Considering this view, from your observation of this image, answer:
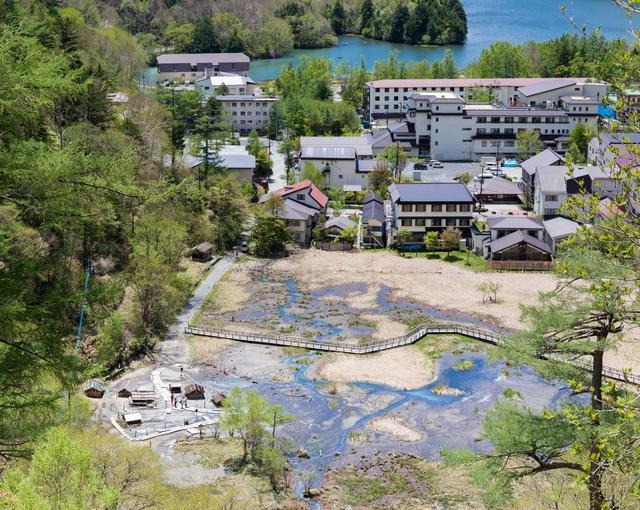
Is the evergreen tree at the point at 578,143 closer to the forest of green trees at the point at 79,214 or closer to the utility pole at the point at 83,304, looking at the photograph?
the forest of green trees at the point at 79,214

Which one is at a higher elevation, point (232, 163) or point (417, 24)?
point (417, 24)

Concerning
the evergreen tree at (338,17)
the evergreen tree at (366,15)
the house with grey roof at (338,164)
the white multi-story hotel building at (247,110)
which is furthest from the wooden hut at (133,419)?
the evergreen tree at (338,17)

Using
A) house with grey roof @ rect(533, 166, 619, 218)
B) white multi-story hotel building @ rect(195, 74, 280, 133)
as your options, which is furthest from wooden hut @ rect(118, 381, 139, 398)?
white multi-story hotel building @ rect(195, 74, 280, 133)

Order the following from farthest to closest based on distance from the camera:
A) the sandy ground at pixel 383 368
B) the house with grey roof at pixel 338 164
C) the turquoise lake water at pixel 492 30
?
the turquoise lake water at pixel 492 30 < the house with grey roof at pixel 338 164 < the sandy ground at pixel 383 368

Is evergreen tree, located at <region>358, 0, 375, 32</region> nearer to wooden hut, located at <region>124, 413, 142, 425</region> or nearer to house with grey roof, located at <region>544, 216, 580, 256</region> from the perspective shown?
house with grey roof, located at <region>544, 216, 580, 256</region>

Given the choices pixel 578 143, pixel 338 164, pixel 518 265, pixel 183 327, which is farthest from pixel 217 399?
pixel 578 143

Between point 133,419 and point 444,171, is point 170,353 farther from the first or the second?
point 444,171
